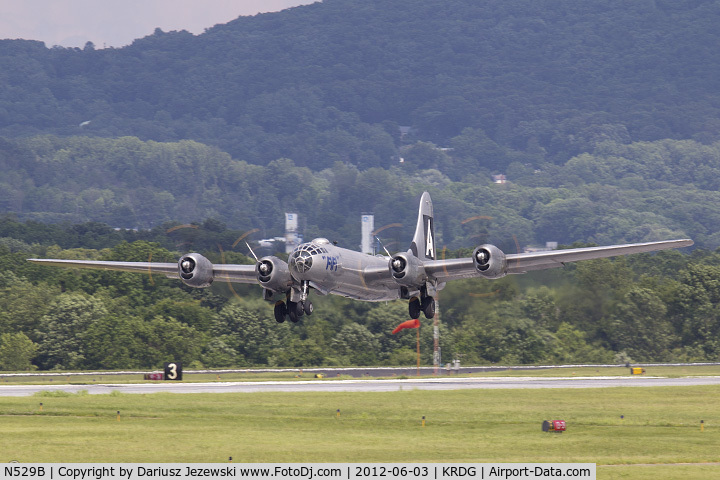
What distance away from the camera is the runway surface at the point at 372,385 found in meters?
76.3

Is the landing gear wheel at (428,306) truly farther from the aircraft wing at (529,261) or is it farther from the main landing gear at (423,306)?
the aircraft wing at (529,261)

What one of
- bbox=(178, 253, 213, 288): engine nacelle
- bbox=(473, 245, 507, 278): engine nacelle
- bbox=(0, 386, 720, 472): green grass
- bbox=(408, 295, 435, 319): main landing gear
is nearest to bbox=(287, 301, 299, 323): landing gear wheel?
bbox=(0, 386, 720, 472): green grass

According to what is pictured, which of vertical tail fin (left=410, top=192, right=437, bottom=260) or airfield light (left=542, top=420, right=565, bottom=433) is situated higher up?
vertical tail fin (left=410, top=192, right=437, bottom=260)

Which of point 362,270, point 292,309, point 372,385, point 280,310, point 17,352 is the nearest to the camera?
point 292,309

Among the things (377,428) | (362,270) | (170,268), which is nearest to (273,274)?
(362,270)

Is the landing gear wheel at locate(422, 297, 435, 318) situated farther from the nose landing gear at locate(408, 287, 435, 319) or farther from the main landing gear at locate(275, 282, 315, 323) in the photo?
the main landing gear at locate(275, 282, 315, 323)

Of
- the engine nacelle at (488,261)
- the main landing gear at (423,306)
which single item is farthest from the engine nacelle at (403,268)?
the engine nacelle at (488,261)

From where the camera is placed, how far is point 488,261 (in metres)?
58.2

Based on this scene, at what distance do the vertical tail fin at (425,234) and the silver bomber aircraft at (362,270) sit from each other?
748cm

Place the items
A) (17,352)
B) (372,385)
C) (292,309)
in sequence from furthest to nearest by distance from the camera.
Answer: (17,352) → (372,385) → (292,309)

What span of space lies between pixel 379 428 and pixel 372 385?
26.2m

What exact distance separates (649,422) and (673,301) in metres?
79.8

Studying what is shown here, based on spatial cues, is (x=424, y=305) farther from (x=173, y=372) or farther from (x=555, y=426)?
(x=173, y=372)

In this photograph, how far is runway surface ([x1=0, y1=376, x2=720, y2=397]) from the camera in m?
76.3
